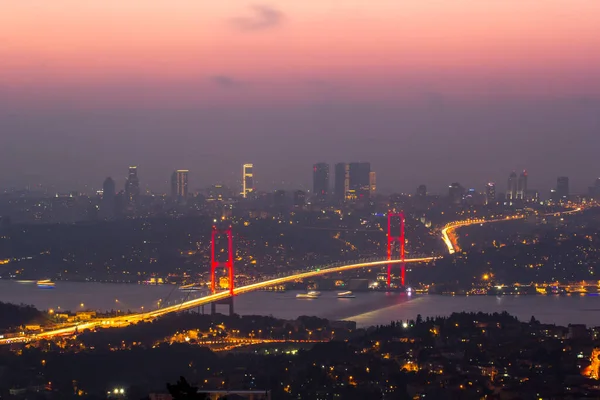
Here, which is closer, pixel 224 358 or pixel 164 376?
pixel 164 376

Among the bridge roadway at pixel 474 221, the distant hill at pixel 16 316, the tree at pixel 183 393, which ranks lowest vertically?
the distant hill at pixel 16 316

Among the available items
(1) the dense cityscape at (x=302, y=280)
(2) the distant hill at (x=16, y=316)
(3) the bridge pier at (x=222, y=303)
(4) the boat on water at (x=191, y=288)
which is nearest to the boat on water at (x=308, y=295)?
(1) the dense cityscape at (x=302, y=280)

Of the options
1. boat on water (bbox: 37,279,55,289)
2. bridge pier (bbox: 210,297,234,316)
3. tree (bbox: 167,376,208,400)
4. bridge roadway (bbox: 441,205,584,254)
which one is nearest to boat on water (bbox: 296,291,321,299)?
bridge pier (bbox: 210,297,234,316)

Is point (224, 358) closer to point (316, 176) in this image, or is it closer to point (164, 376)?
point (164, 376)

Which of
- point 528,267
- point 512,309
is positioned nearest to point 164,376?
point 512,309

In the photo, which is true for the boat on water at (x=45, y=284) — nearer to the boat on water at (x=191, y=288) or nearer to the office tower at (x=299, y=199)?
the boat on water at (x=191, y=288)

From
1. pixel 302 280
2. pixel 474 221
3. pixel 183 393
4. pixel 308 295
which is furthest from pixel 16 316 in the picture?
pixel 474 221
